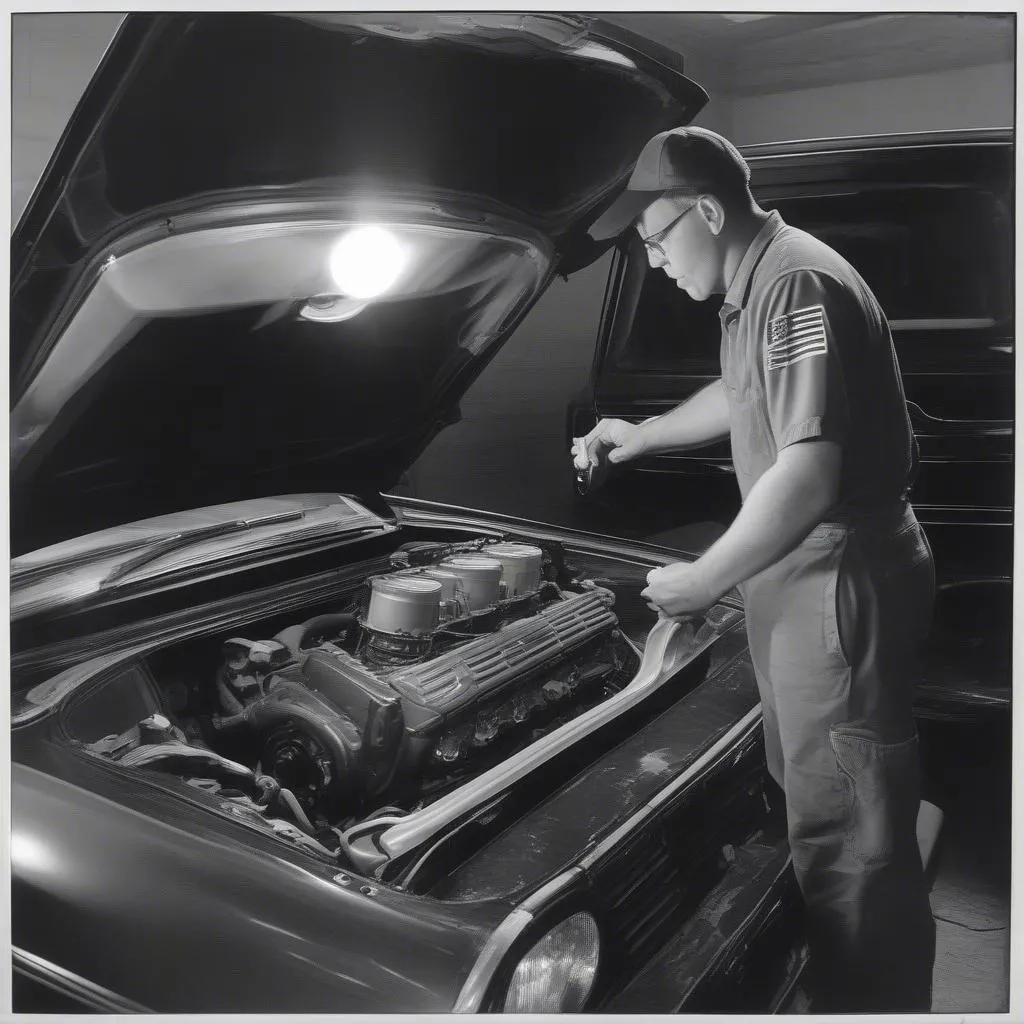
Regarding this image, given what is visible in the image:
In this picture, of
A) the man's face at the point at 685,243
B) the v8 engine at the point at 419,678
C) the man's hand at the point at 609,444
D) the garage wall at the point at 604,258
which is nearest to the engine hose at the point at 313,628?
the v8 engine at the point at 419,678

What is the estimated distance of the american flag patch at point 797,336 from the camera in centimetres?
139

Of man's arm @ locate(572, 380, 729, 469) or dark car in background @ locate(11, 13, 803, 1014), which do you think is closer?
dark car in background @ locate(11, 13, 803, 1014)

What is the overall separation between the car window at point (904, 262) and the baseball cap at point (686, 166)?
84 millimetres

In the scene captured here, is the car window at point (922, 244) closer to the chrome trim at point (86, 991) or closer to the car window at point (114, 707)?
the car window at point (114, 707)

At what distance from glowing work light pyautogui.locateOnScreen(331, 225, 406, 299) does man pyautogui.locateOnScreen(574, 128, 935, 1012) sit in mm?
415

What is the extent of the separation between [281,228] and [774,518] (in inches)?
36.6

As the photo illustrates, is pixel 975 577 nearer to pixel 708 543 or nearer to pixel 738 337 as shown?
pixel 708 543

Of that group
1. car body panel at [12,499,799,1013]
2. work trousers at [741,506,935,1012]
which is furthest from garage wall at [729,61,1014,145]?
car body panel at [12,499,799,1013]

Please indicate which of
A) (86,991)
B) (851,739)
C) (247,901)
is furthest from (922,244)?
(86,991)

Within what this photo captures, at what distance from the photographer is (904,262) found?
1.49 m

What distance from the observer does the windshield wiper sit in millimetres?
1373

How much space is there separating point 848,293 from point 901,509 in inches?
15.2

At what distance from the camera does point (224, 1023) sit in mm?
1102

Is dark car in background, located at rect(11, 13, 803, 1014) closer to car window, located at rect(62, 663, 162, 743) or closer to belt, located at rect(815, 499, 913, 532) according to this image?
car window, located at rect(62, 663, 162, 743)
